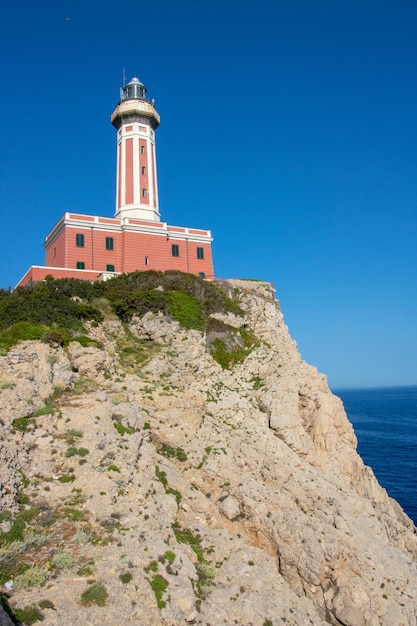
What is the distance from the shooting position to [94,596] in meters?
13.4

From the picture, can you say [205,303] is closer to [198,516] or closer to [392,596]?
[198,516]

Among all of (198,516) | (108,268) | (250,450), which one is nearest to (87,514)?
(198,516)

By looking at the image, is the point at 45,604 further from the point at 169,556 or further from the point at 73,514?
the point at 169,556

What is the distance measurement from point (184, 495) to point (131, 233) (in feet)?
81.3

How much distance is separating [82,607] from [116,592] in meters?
1.11

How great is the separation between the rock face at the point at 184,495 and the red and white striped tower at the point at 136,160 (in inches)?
683

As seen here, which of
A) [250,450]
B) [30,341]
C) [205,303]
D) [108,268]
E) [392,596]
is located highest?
[108,268]

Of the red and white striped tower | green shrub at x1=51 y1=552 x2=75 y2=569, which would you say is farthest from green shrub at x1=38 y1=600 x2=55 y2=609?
the red and white striped tower

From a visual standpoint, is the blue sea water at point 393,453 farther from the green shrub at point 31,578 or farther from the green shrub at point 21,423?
the green shrub at point 31,578

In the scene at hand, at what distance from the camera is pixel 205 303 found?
32.7 m

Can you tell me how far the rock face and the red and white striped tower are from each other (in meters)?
17.3

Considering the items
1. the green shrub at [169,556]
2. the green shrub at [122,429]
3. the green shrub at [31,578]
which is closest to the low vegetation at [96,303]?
the green shrub at [122,429]

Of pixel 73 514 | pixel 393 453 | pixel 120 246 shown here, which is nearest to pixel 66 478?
pixel 73 514

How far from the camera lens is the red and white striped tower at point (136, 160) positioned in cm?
4350
